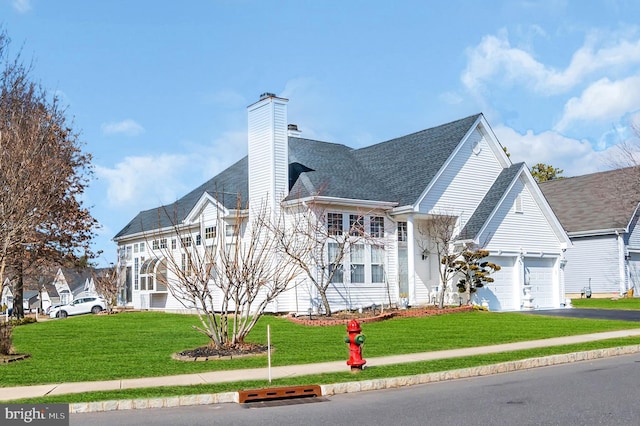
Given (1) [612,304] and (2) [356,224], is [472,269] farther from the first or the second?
(1) [612,304]

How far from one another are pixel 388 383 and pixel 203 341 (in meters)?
7.43

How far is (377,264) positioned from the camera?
28.5 metres

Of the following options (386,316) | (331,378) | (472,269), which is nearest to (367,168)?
(472,269)

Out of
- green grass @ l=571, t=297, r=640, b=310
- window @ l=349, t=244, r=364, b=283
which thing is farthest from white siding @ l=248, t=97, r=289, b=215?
green grass @ l=571, t=297, r=640, b=310

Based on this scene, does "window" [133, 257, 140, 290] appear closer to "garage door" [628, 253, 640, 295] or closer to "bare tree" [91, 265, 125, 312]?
"bare tree" [91, 265, 125, 312]

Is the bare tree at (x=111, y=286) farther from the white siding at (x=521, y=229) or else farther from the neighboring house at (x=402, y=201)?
the white siding at (x=521, y=229)

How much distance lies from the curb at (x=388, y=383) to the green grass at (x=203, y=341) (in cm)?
242

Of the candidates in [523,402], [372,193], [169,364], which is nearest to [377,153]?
[372,193]

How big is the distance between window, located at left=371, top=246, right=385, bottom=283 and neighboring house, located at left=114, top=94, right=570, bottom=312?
0.04 meters

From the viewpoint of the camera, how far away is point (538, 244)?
105 ft

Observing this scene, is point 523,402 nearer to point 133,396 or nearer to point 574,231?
point 133,396

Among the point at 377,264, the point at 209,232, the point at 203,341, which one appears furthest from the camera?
the point at 209,232

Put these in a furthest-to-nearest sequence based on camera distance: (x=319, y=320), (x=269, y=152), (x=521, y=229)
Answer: (x=521, y=229)
(x=269, y=152)
(x=319, y=320)

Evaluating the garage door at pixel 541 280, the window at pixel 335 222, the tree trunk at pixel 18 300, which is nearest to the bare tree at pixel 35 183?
the tree trunk at pixel 18 300
